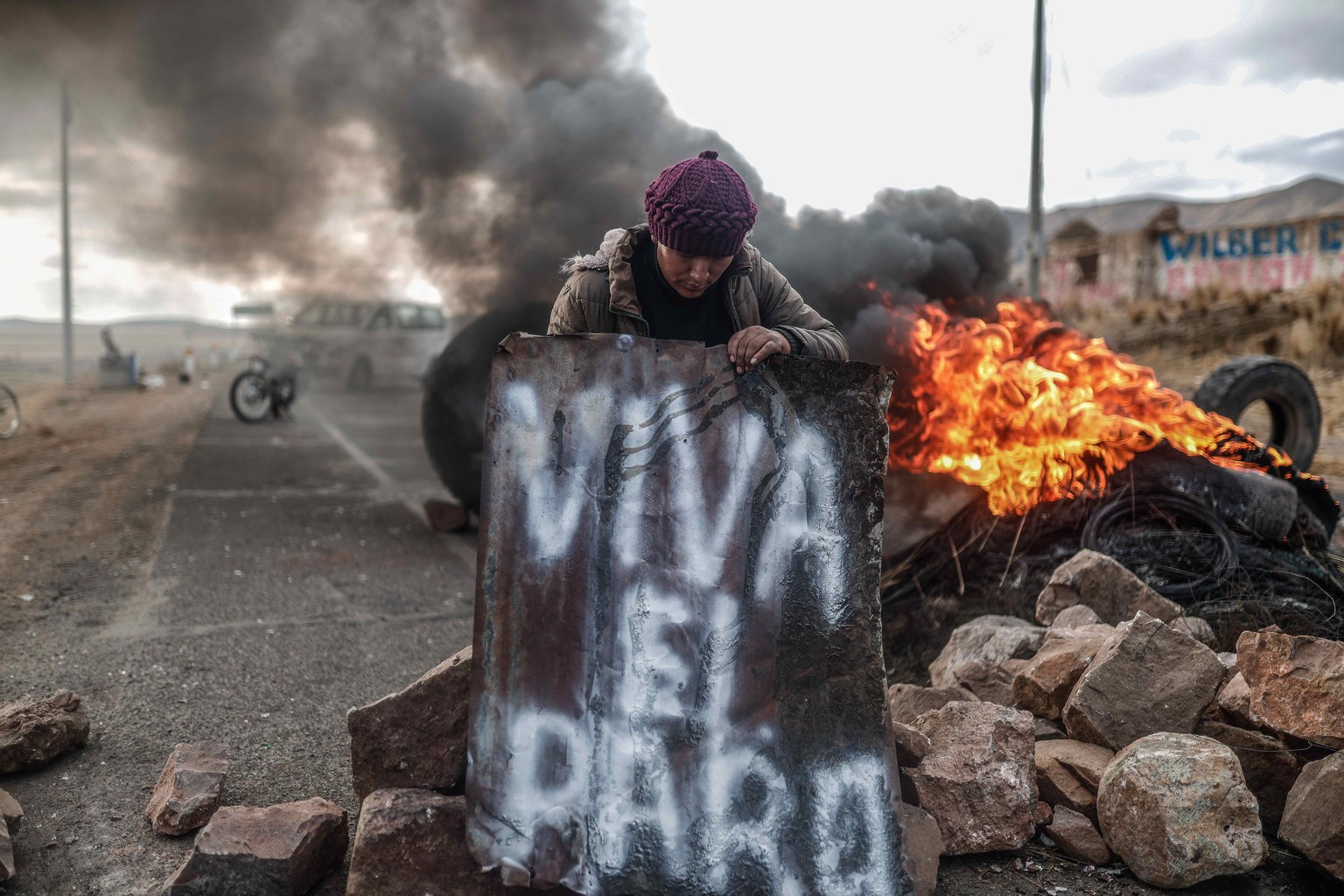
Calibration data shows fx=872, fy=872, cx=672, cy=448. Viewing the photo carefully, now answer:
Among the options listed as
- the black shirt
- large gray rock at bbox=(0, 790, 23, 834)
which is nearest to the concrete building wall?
the black shirt

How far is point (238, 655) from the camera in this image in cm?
378

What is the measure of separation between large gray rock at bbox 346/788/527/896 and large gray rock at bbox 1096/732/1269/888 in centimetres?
159

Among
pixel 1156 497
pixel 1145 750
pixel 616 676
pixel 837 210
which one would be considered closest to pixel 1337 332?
pixel 837 210

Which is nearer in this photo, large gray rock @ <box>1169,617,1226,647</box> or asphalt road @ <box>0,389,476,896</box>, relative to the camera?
asphalt road @ <box>0,389,476,896</box>

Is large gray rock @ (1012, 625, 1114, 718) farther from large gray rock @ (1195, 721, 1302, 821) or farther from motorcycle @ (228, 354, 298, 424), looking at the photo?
motorcycle @ (228, 354, 298, 424)

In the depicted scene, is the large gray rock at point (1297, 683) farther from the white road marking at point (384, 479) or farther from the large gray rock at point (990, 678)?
the white road marking at point (384, 479)

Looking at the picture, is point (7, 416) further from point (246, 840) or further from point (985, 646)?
point (985, 646)

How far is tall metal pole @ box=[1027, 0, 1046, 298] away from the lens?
1114 cm

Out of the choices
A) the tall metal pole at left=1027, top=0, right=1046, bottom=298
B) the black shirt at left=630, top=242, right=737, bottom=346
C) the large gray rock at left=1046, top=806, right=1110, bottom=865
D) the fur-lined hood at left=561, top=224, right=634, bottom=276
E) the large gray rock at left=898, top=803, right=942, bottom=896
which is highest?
the tall metal pole at left=1027, top=0, right=1046, bottom=298

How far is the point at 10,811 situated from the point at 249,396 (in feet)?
36.3

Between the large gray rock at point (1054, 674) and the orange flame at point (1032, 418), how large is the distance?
69.1 inches

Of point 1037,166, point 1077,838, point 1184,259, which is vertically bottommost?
point 1077,838

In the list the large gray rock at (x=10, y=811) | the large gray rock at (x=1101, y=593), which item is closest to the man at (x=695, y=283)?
the large gray rock at (x=1101, y=593)

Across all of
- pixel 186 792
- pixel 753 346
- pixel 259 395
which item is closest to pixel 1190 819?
pixel 753 346
